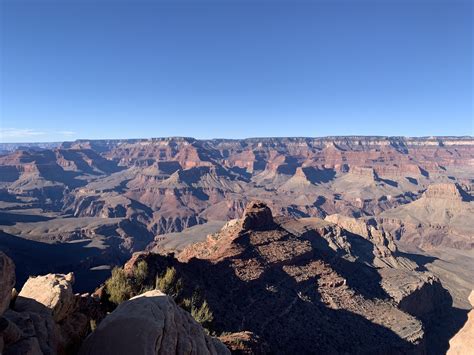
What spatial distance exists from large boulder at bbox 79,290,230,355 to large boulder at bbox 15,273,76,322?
248 cm

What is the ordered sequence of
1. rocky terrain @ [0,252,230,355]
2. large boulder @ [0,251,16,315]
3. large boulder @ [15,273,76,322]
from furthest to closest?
large boulder @ [15,273,76,322] → rocky terrain @ [0,252,230,355] → large boulder @ [0,251,16,315]

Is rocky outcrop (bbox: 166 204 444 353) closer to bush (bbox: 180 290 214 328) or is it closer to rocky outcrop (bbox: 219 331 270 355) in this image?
Answer: bush (bbox: 180 290 214 328)

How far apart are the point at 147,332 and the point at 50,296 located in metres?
5.51

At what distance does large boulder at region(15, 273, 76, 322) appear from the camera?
17953 mm

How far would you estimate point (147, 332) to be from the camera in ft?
54.9

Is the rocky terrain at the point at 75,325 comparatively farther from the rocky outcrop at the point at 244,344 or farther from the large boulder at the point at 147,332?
the rocky outcrop at the point at 244,344

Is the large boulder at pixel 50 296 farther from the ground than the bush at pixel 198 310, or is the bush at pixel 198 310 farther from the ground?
the large boulder at pixel 50 296

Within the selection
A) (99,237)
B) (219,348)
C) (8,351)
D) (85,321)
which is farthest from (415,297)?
(99,237)

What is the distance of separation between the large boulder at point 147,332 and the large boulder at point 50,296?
8.14 ft

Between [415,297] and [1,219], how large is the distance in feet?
573

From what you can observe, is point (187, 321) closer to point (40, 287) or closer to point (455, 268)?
point (40, 287)

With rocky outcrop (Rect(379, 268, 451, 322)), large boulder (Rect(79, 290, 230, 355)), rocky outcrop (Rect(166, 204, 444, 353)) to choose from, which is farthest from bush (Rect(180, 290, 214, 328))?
rocky outcrop (Rect(379, 268, 451, 322))

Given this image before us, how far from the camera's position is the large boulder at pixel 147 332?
1625 centimetres

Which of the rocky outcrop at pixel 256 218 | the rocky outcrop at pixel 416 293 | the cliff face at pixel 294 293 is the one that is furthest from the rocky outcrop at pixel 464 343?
the rocky outcrop at pixel 256 218
